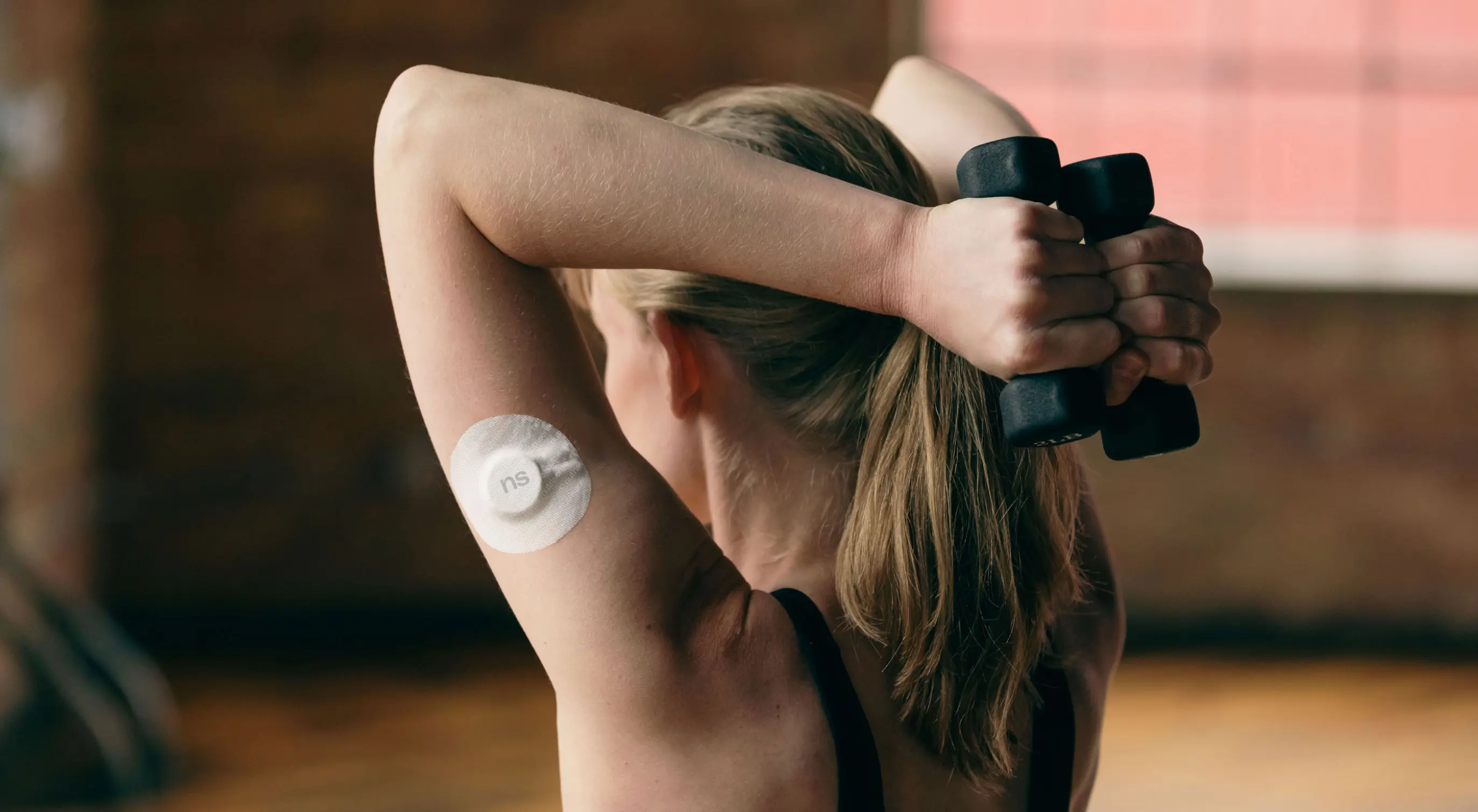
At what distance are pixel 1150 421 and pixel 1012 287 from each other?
106 mm

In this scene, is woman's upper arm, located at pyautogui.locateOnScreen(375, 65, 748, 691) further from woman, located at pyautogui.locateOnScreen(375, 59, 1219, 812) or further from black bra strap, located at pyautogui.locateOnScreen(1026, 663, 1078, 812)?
black bra strap, located at pyautogui.locateOnScreen(1026, 663, 1078, 812)

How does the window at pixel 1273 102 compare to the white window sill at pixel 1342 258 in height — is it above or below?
above

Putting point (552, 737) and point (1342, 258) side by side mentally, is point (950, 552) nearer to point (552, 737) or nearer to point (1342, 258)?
point (552, 737)

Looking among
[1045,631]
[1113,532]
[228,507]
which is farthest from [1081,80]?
[1045,631]

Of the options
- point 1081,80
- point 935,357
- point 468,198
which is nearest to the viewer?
point 468,198

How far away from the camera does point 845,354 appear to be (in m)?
0.73

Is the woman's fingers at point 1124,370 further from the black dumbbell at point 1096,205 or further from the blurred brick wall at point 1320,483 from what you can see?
the blurred brick wall at point 1320,483

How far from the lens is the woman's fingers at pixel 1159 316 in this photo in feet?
1.67

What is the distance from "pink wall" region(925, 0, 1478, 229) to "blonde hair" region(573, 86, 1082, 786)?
11.3 feet

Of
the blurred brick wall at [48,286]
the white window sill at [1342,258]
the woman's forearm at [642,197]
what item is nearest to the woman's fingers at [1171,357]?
the woman's forearm at [642,197]

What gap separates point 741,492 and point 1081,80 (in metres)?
3.68

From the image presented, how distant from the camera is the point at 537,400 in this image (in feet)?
1.94

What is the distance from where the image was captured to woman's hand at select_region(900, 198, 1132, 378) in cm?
48

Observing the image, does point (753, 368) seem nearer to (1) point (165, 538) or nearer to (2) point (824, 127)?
(2) point (824, 127)
